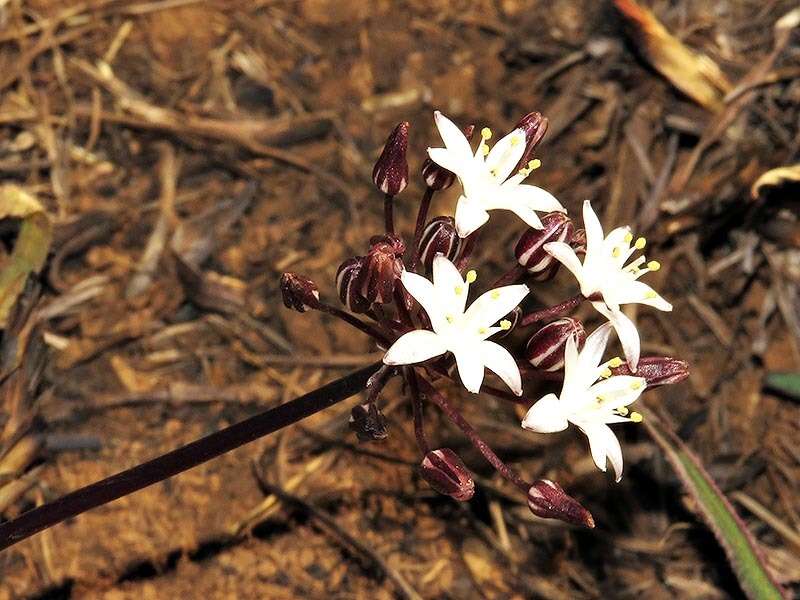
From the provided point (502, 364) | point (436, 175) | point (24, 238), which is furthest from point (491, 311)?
point (24, 238)

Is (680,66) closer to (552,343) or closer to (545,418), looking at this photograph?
(552,343)

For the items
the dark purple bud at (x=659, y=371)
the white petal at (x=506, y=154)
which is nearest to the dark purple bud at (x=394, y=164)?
the white petal at (x=506, y=154)

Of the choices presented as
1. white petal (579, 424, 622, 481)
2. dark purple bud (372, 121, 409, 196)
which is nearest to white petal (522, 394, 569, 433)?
white petal (579, 424, 622, 481)

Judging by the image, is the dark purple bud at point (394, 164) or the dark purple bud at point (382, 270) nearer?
the dark purple bud at point (382, 270)

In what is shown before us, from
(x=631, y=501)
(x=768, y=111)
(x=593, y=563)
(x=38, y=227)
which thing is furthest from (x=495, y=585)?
(x=768, y=111)

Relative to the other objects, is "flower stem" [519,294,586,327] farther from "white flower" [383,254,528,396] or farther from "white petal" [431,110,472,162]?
"white petal" [431,110,472,162]

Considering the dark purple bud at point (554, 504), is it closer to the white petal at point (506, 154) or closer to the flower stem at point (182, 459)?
the flower stem at point (182, 459)
